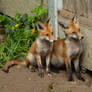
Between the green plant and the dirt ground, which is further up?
the green plant

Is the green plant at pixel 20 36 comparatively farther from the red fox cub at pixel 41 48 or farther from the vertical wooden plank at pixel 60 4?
the red fox cub at pixel 41 48

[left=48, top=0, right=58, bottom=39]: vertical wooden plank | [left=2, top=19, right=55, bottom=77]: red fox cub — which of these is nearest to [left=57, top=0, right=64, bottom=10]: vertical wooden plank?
[left=48, top=0, right=58, bottom=39]: vertical wooden plank

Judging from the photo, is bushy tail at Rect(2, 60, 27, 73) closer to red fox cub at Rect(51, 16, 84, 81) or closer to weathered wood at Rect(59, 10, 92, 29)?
red fox cub at Rect(51, 16, 84, 81)

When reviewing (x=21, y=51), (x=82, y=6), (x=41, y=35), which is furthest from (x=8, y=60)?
(x=82, y=6)

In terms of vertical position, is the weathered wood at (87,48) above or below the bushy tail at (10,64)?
above

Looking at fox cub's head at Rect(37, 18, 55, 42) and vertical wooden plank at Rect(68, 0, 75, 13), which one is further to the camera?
vertical wooden plank at Rect(68, 0, 75, 13)

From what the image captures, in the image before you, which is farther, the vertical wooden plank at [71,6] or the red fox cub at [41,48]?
the vertical wooden plank at [71,6]

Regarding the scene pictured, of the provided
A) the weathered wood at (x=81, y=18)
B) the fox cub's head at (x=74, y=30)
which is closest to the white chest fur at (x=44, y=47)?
the fox cub's head at (x=74, y=30)

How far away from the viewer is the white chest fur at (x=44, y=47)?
571cm

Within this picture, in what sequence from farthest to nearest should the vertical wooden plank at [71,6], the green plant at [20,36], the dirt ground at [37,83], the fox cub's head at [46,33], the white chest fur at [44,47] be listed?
1. the green plant at [20,36]
2. the vertical wooden plank at [71,6]
3. the white chest fur at [44,47]
4. the fox cub's head at [46,33]
5. the dirt ground at [37,83]

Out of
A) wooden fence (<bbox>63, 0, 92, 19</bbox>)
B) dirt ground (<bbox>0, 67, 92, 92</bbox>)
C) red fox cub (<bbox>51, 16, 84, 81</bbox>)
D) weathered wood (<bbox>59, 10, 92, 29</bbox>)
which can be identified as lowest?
dirt ground (<bbox>0, 67, 92, 92</bbox>)

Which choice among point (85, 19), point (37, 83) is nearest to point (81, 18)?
point (85, 19)

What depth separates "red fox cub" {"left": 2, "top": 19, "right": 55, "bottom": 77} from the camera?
5.53m

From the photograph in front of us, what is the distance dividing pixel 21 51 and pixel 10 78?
1523 millimetres
